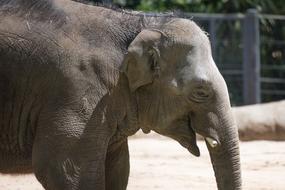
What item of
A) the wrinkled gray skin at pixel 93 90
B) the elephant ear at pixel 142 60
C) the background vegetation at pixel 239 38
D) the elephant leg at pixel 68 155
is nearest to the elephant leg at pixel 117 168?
the wrinkled gray skin at pixel 93 90

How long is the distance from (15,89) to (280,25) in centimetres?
1243

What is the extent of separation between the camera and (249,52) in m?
16.8

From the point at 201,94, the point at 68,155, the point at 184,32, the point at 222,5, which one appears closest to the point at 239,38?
the point at 222,5

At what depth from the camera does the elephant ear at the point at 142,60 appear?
20.9 feet

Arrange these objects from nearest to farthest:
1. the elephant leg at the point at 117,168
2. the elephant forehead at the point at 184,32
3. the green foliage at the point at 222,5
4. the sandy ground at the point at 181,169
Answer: the elephant forehead at the point at 184,32
the elephant leg at the point at 117,168
the sandy ground at the point at 181,169
the green foliage at the point at 222,5

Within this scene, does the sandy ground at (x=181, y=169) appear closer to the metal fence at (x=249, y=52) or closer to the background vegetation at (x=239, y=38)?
the metal fence at (x=249, y=52)

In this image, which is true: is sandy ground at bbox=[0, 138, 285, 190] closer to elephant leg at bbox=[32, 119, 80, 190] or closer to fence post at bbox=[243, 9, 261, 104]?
elephant leg at bbox=[32, 119, 80, 190]

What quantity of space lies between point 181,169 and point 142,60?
138 inches

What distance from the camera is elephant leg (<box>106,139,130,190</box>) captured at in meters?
6.86

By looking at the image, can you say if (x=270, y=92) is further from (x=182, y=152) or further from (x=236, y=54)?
(x=182, y=152)

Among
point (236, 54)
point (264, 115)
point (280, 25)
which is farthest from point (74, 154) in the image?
point (280, 25)

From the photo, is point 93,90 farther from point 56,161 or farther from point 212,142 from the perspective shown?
point 212,142

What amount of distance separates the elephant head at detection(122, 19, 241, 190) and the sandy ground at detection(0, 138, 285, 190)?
2089 mm

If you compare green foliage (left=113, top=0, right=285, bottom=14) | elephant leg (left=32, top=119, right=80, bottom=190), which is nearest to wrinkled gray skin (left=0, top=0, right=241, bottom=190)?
elephant leg (left=32, top=119, right=80, bottom=190)
